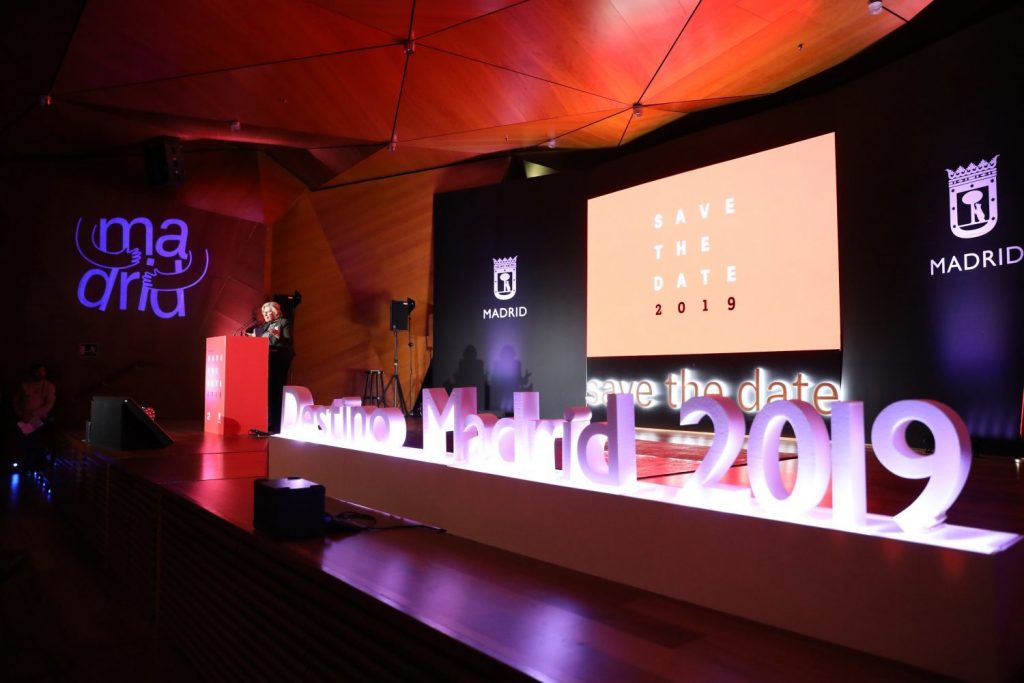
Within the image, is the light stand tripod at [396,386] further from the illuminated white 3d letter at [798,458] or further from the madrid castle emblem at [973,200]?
the illuminated white 3d letter at [798,458]

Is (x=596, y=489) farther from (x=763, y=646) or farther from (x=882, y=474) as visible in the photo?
(x=882, y=474)

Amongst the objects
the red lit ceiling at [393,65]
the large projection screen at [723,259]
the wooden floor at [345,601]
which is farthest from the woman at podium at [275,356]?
the large projection screen at [723,259]

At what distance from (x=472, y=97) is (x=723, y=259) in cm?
329

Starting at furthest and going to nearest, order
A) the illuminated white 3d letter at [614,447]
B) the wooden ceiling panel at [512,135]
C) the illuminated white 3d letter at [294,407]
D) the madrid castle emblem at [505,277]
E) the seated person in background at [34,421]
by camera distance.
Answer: the madrid castle emblem at [505,277] → the wooden ceiling panel at [512,135] → the seated person in background at [34,421] → the illuminated white 3d letter at [294,407] → the illuminated white 3d letter at [614,447]

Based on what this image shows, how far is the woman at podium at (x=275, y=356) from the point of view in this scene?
21.5 feet

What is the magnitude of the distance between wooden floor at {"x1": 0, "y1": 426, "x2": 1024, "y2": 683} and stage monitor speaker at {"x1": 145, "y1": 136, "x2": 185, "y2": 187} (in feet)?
14.9

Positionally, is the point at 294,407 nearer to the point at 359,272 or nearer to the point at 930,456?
the point at 930,456

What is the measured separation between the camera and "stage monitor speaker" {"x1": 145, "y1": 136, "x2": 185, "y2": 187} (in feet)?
24.8

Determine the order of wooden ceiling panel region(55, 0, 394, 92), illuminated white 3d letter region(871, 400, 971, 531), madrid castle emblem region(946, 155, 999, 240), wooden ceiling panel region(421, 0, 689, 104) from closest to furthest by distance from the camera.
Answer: illuminated white 3d letter region(871, 400, 971, 531), madrid castle emblem region(946, 155, 999, 240), wooden ceiling panel region(55, 0, 394, 92), wooden ceiling panel region(421, 0, 689, 104)

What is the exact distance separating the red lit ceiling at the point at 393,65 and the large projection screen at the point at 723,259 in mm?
1036

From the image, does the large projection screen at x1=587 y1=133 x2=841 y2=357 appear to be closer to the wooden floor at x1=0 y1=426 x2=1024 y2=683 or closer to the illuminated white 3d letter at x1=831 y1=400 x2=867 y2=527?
the wooden floor at x1=0 y1=426 x2=1024 y2=683

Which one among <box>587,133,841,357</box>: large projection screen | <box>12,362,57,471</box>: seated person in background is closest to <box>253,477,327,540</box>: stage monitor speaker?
<box>587,133,841,357</box>: large projection screen

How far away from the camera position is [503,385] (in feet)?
28.3

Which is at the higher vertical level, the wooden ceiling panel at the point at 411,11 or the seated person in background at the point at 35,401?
the wooden ceiling panel at the point at 411,11
